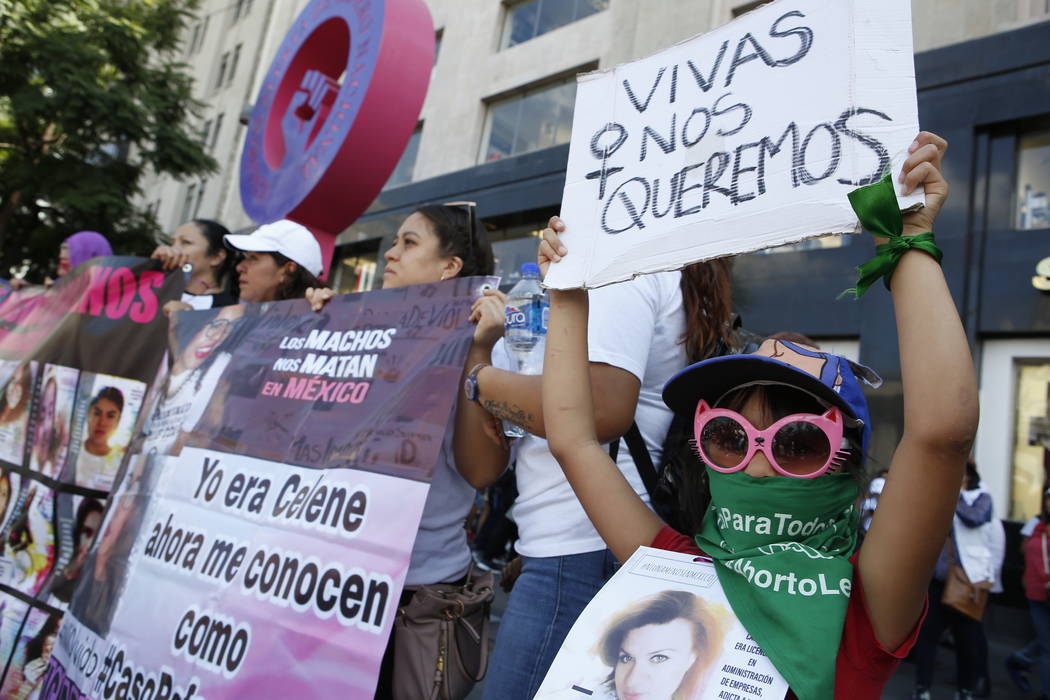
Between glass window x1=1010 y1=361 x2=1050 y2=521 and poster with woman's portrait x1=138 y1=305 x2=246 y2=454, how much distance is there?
7994mm

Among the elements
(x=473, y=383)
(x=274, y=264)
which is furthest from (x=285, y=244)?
(x=473, y=383)

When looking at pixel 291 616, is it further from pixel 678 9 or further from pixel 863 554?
pixel 678 9

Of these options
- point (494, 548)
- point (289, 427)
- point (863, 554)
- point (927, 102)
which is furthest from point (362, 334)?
point (927, 102)

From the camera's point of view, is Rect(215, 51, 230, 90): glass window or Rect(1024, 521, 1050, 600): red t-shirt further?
Rect(215, 51, 230, 90): glass window

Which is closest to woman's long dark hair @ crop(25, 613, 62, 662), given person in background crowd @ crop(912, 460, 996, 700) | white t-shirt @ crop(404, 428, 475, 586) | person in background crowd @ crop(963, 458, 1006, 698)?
white t-shirt @ crop(404, 428, 475, 586)

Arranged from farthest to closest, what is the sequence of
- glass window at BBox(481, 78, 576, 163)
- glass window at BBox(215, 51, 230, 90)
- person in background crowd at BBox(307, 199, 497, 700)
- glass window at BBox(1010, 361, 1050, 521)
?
glass window at BBox(215, 51, 230, 90) → glass window at BBox(481, 78, 576, 163) → glass window at BBox(1010, 361, 1050, 521) → person in background crowd at BBox(307, 199, 497, 700)

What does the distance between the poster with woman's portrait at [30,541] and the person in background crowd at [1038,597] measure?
232 inches

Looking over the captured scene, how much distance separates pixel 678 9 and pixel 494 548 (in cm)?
835

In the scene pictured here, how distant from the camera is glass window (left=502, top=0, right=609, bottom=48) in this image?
1283 centimetres

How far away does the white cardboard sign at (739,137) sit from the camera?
1171 mm

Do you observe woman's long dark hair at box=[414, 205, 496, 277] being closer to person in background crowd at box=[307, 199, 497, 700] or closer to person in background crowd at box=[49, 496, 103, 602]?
person in background crowd at box=[307, 199, 497, 700]

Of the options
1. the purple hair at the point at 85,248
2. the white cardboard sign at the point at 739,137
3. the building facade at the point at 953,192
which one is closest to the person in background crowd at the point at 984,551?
the building facade at the point at 953,192

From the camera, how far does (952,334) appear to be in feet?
3.37

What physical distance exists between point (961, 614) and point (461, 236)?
4.80 meters
